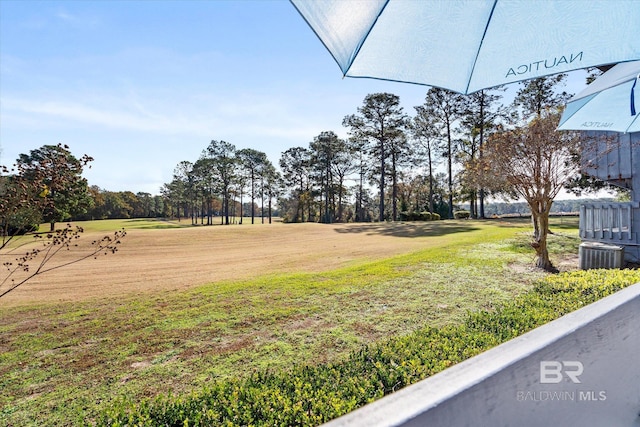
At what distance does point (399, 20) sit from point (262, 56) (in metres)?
4.46

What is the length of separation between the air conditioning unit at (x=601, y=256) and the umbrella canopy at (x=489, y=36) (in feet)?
22.0

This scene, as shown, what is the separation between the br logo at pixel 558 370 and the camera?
1113mm

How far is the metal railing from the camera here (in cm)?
754

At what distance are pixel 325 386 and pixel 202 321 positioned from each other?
273cm

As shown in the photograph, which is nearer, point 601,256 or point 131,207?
point 601,256

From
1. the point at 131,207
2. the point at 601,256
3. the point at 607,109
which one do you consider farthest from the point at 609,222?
the point at 131,207

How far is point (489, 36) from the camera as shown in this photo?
2238 millimetres

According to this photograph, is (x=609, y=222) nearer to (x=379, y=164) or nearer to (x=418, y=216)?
(x=418, y=216)

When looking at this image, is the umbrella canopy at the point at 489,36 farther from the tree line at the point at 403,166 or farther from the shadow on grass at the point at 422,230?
the shadow on grass at the point at 422,230

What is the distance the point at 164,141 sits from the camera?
28.3ft

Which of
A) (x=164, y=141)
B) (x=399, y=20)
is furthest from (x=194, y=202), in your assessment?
(x=399, y=20)

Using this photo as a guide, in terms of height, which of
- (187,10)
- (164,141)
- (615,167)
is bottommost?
(615,167)

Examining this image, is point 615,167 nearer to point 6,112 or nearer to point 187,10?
point 187,10

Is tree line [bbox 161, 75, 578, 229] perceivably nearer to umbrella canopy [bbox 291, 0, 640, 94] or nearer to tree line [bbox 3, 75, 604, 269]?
tree line [bbox 3, 75, 604, 269]
